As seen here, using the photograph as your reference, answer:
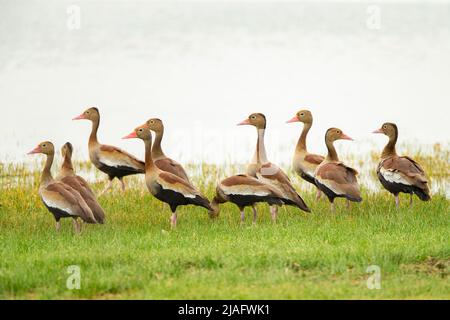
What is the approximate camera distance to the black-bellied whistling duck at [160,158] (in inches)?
596

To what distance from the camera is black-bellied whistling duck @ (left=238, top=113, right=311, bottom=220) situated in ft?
45.6

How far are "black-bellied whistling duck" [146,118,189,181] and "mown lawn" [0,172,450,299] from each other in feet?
2.14

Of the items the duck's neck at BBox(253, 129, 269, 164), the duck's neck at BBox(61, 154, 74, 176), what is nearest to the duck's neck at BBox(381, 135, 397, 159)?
the duck's neck at BBox(253, 129, 269, 164)

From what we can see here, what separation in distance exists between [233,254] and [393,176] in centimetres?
423

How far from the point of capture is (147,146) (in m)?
14.5

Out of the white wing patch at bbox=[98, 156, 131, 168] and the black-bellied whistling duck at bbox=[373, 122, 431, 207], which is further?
the white wing patch at bbox=[98, 156, 131, 168]

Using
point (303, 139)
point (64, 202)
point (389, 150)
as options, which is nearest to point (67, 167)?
point (64, 202)

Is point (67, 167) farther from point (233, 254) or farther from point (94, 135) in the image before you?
point (233, 254)

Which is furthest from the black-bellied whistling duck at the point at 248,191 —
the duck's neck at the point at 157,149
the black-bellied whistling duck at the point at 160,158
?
the duck's neck at the point at 157,149

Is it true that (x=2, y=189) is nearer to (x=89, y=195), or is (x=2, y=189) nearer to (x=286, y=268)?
(x=89, y=195)

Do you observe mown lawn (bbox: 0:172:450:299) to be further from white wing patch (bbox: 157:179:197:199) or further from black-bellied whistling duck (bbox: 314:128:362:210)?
white wing patch (bbox: 157:179:197:199)

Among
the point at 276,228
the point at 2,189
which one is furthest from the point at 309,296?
the point at 2,189
